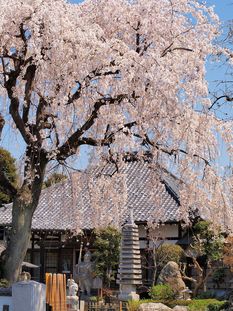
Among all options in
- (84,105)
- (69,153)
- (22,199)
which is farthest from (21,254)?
(84,105)

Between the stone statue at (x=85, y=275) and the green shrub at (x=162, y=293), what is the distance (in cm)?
334

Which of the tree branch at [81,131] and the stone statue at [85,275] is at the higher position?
the tree branch at [81,131]

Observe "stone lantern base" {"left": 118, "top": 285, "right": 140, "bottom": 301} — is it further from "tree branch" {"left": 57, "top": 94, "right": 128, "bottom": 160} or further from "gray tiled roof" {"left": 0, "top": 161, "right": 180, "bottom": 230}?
"tree branch" {"left": 57, "top": 94, "right": 128, "bottom": 160}

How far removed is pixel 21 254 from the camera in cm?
1026

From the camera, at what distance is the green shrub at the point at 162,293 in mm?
18547

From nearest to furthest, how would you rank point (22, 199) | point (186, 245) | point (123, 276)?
point (22, 199), point (123, 276), point (186, 245)

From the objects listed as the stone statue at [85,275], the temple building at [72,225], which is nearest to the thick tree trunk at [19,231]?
the temple building at [72,225]

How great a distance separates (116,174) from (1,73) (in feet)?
10.8

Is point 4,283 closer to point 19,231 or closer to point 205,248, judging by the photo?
point 19,231

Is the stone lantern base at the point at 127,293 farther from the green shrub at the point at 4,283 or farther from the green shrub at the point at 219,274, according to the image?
the green shrub at the point at 4,283

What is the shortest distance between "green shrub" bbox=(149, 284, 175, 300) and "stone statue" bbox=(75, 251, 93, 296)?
334cm

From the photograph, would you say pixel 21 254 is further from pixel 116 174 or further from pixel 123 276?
pixel 123 276

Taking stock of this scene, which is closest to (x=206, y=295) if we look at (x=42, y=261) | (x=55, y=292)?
(x=42, y=261)

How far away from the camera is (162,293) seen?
18.7 m
